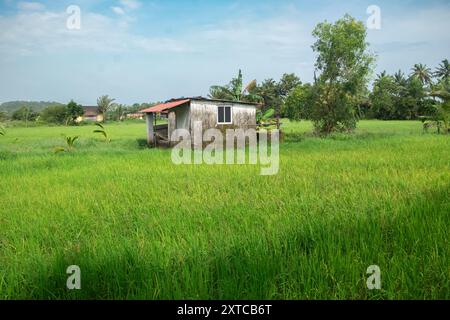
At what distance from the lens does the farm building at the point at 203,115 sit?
56.1ft

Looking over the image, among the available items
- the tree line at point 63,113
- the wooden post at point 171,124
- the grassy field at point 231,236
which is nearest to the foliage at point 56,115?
the tree line at point 63,113

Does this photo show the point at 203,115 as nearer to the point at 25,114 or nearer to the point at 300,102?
the point at 300,102

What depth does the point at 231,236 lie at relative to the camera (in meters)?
3.80

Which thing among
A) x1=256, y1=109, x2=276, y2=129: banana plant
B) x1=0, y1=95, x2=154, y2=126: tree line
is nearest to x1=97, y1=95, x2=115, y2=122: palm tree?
x1=0, y1=95, x2=154, y2=126: tree line

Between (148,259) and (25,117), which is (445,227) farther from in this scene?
(25,117)

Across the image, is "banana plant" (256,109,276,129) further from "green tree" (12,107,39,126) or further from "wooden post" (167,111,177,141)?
"green tree" (12,107,39,126)

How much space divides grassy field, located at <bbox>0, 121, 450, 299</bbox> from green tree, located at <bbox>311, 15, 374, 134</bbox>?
13.3 metres

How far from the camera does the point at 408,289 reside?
103 inches

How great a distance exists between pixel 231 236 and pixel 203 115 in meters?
14.1

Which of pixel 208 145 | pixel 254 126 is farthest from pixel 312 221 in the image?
pixel 254 126

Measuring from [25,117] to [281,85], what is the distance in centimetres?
4237

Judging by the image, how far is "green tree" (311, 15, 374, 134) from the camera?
19516 millimetres

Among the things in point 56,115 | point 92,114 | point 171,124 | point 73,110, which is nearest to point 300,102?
point 171,124

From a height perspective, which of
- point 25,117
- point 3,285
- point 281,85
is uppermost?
point 281,85
